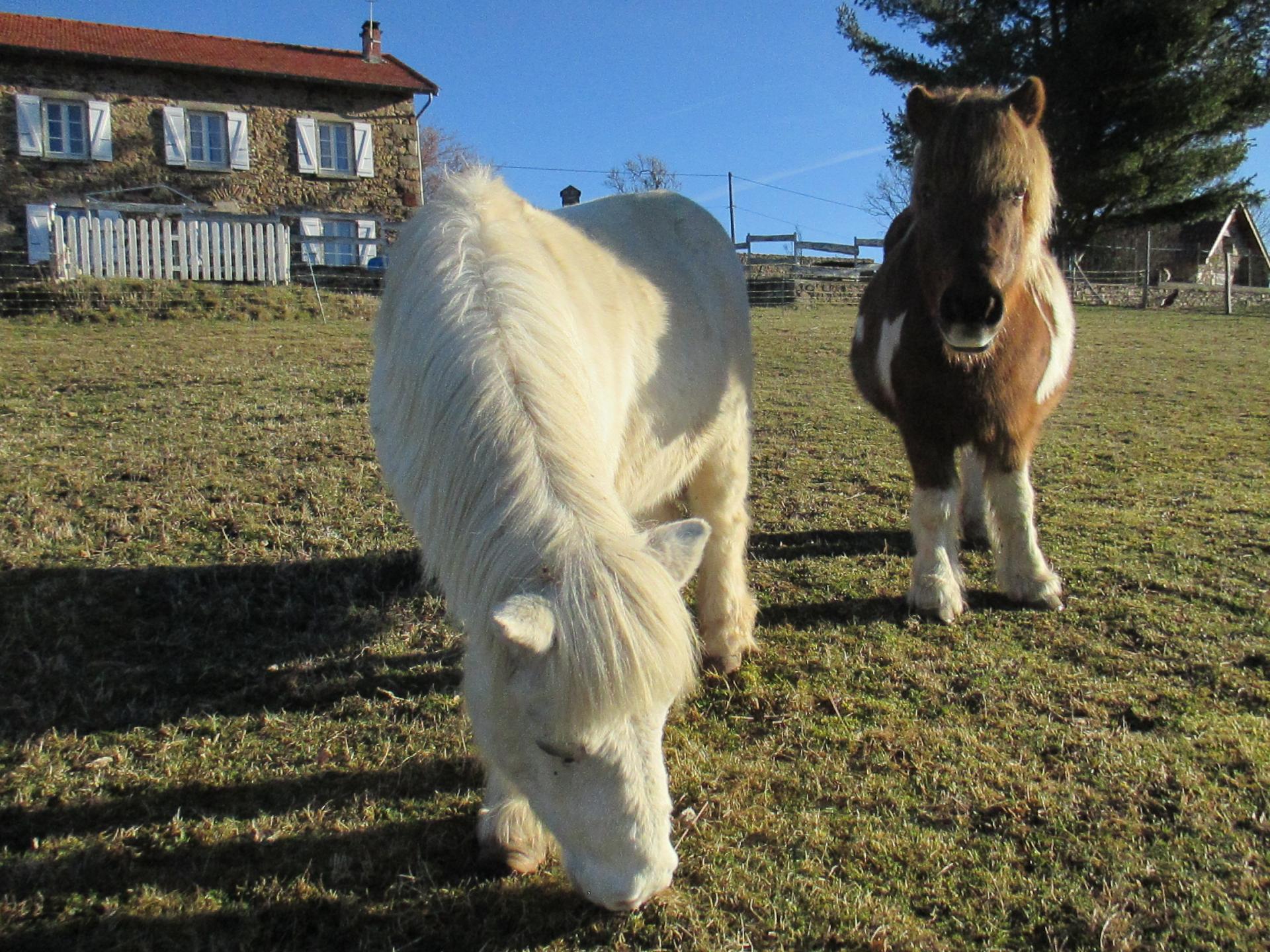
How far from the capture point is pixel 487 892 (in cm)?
197

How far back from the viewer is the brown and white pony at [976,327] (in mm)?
3090

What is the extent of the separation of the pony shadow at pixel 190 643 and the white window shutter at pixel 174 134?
2319 cm

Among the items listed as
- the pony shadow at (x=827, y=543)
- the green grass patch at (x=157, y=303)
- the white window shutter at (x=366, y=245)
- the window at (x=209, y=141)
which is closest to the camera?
the pony shadow at (x=827, y=543)

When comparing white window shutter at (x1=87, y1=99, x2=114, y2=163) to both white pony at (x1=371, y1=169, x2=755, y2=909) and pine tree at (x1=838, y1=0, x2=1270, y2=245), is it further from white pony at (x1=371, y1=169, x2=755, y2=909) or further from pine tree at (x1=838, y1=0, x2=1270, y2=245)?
white pony at (x1=371, y1=169, x2=755, y2=909)

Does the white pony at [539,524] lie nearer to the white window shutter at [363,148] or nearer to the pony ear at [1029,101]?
the pony ear at [1029,101]

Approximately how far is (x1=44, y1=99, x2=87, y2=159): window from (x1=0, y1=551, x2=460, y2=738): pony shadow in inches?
920

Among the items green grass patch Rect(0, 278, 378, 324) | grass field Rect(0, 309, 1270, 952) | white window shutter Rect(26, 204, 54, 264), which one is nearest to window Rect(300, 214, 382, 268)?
white window shutter Rect(26, 204, 54, 264)

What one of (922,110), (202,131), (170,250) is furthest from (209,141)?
(922,110)

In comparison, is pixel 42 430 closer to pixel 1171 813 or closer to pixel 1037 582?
pixel 1037 582

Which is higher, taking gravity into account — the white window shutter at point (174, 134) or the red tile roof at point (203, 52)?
the red tile roof at point (203, 52)

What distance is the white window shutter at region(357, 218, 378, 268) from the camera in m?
20.0

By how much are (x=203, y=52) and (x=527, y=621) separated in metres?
27.6

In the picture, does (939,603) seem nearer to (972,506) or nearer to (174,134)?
(972,506)

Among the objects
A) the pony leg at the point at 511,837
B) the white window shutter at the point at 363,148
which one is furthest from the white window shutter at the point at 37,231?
the pony leg at the point at 511,837
